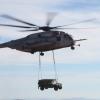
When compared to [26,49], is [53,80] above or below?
below

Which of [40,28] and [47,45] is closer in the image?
[47,45]

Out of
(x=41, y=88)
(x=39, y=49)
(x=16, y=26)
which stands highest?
(x=16, y=26)

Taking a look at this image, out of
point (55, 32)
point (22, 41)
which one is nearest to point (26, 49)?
point (22, 41)

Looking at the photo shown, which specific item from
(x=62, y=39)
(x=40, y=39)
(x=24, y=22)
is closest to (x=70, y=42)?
(x=62, y=39)

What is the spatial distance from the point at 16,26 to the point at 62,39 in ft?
35.4

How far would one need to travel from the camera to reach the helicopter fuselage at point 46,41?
73.4m

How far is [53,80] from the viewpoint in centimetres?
7744

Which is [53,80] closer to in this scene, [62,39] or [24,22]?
[62,39]

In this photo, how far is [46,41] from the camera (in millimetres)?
74438

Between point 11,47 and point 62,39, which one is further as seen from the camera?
point 11,47

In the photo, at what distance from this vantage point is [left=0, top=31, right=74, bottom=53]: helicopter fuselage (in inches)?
2891

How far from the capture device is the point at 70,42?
74500 millimetres

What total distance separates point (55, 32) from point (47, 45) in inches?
148

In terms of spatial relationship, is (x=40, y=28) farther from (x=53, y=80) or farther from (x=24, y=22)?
(x=53, y=80)
